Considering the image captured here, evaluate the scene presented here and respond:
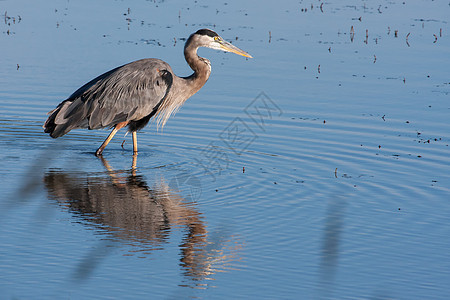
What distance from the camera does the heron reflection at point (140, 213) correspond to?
6.73 metres

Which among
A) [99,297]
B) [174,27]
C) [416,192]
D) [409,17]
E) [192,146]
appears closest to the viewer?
[99,297]

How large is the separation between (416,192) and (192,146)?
3.21 meters

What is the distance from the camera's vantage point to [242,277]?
245 inches

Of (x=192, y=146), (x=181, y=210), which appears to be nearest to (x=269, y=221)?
(x=181, y=210)

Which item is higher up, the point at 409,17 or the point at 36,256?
the point at 409,17

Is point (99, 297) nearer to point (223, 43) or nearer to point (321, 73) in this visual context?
point (223, 43)

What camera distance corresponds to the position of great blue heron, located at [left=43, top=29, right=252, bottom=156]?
10406 mm

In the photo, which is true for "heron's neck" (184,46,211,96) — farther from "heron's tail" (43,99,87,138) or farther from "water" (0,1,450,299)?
"heron's tail" (43,99,87,138)

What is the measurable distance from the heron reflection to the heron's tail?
0.74 meters

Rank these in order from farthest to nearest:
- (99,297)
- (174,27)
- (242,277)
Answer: (174,27), (242,277), (99,297)

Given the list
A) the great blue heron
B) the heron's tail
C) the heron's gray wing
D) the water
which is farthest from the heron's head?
the heron's tail

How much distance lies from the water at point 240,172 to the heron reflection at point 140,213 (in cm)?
3

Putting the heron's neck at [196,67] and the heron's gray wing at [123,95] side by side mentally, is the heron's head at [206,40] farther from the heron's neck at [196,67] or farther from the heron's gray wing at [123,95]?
the heron's gray wing at [123,95]

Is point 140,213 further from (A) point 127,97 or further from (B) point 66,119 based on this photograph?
(A) point 127,97
